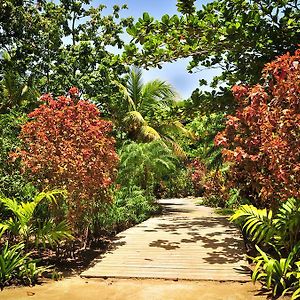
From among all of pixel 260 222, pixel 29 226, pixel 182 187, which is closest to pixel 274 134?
pixel 260 222

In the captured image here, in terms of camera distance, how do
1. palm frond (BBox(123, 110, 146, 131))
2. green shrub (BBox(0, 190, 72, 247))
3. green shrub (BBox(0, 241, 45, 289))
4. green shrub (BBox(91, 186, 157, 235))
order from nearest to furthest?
green shrub (BBox(0, 241, 45, 289))
green shrub (BBox(0, 190, 72, 247))
green shrub (BBox(91, 186, 157, 235))
palm frond (BBox(123, 110, 146, 131))

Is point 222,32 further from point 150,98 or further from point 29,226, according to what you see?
point 150,98

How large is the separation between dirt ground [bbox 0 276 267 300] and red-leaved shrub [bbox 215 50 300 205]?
4.74 feet

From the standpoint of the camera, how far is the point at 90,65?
599 inches

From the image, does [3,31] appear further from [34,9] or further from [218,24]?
[218,24]

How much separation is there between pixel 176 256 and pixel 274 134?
3.11m

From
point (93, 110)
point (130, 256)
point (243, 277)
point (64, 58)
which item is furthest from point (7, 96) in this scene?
point (243, 277)

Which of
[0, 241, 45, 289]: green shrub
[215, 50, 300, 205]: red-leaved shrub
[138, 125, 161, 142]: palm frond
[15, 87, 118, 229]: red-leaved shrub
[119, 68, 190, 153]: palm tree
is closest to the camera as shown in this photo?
[215, 50, 300, 205]: red-leaved shrub

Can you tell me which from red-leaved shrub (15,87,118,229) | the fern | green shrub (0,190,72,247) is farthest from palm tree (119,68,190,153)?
the fern

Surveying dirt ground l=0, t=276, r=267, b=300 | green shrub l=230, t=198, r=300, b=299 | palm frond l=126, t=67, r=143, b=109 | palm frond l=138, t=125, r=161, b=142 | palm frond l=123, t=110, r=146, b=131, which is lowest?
dirt ground l=0, t=276, r=267, b=300

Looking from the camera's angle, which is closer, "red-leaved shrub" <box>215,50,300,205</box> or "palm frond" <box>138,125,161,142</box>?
"red-leaved shrub" <box>215,50,300,205</box>

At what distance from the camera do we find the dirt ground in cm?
497

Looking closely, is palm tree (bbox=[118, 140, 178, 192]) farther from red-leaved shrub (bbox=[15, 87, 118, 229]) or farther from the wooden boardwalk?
red-leaved shrub (bbox=[15, 87, 118, 229])

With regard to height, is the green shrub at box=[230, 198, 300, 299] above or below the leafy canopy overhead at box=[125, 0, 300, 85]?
below
